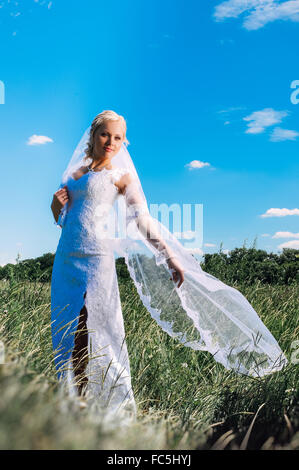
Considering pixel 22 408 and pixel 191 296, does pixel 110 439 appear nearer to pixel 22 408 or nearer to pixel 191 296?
pixel 22 408

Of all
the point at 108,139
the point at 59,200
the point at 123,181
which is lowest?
the point at 59,200

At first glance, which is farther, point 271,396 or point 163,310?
point 163,310

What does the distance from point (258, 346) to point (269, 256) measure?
7.61m

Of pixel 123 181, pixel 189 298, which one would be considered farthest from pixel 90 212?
pixel 189 298

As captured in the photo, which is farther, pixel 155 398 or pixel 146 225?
pixel 155 398

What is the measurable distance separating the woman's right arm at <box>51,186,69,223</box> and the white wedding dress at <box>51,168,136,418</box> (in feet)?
0.28

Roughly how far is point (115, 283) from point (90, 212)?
0.60 metres

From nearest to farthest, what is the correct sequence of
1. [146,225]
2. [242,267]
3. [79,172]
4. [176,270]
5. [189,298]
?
1. [176,270]
2. [146,225]
3. [189,298]
4. [79,172]
5. [242,267]

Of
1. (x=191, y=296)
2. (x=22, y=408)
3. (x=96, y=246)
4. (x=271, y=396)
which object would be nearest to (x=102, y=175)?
(x=96, y=246)

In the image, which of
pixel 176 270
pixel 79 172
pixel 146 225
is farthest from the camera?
pixel 79 172

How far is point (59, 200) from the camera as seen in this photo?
11.9 feet

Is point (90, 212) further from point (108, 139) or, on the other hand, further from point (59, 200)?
point (108, 139)

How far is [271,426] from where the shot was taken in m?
2.98

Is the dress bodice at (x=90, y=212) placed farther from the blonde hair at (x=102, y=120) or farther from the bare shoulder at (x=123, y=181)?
the blonde hair at (x=102, y=120)
